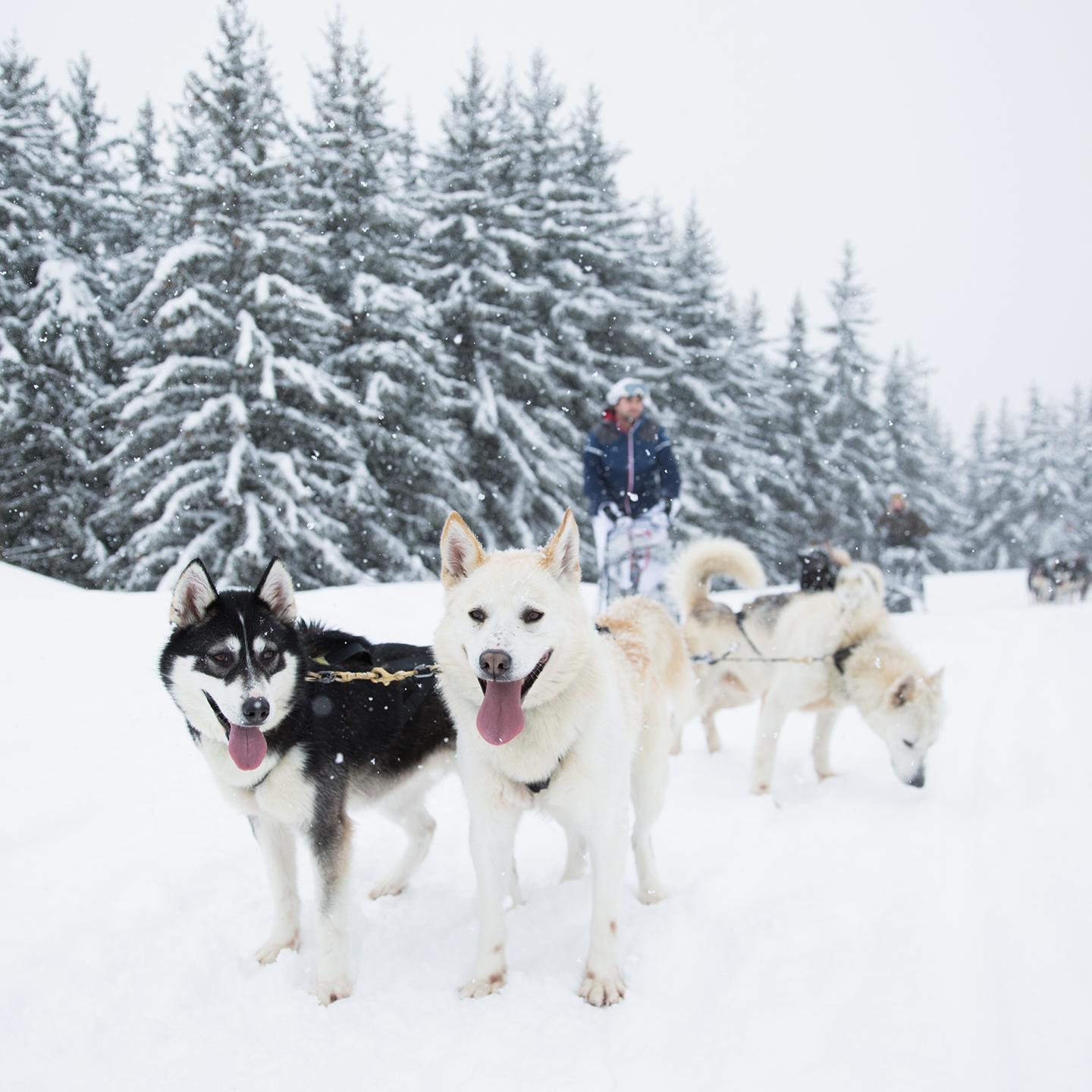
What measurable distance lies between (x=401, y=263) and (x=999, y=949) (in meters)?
16.5

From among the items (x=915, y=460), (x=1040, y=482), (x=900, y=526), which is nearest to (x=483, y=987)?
(x=900, y=526)

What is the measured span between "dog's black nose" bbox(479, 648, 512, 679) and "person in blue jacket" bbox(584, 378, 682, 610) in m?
4.36

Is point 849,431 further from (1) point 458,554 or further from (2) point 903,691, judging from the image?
(1) point 458,554

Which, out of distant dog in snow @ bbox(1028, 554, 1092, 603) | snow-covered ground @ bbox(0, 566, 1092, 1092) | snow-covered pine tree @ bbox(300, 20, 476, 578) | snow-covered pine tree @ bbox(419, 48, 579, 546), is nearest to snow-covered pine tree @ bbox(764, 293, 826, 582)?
distant dog in snow @ bbox(1028, 554, 1092, 603)

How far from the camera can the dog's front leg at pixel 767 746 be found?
15.2 ft

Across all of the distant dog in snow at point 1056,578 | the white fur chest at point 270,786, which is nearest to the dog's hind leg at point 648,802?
the white fur chest at point 270,786

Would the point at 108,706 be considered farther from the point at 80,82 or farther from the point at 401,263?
the point at 80,82

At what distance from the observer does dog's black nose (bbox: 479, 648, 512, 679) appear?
231 centimetres

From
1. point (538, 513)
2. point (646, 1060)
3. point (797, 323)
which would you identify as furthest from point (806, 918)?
point (797, 323)

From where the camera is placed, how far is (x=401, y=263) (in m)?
16.4

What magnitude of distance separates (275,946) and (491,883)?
2.88 feet

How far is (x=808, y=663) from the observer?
15.6 ft

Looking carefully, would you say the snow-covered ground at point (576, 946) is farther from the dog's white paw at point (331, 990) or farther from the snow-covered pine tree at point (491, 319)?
the snow-covered pine tree at point (491, 319)

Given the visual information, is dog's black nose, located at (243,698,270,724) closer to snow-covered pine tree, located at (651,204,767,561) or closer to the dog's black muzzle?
the dog's black muzzle
